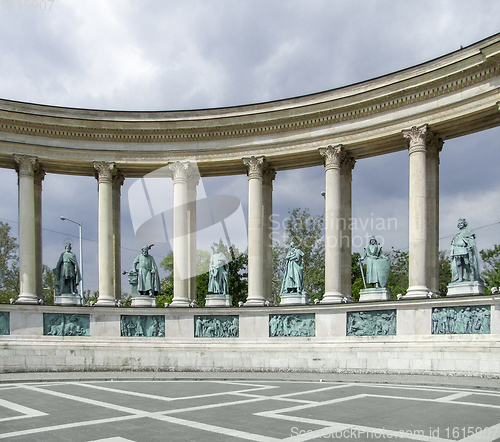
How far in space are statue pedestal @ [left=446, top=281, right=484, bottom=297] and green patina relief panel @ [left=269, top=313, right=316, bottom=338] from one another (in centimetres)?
1000

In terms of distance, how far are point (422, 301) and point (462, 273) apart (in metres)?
3.14

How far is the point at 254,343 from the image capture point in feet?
134

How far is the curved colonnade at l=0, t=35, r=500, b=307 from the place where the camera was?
121ft

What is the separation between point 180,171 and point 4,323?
57.8 feet

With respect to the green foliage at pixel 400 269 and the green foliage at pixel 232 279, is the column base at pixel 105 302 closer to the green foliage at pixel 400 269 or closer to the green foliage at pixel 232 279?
the green foliage at pixel 232 279

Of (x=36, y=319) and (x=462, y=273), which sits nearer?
(x=462, y=273)

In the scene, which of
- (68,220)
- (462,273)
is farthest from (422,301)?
(68,220)

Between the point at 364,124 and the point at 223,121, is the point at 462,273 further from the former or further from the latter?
the point at 223,121

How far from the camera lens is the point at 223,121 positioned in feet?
143

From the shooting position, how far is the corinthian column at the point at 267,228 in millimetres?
45281

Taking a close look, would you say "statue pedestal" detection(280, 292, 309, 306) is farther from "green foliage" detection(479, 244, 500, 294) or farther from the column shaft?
"green foliage" detection(479, 244, 500, 294)

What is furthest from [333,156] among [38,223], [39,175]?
[38,223]

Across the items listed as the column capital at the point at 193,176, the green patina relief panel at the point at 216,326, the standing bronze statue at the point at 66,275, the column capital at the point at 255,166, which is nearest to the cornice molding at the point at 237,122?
the column capital at the point at 255,166

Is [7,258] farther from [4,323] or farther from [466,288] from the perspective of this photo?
[466,288]
